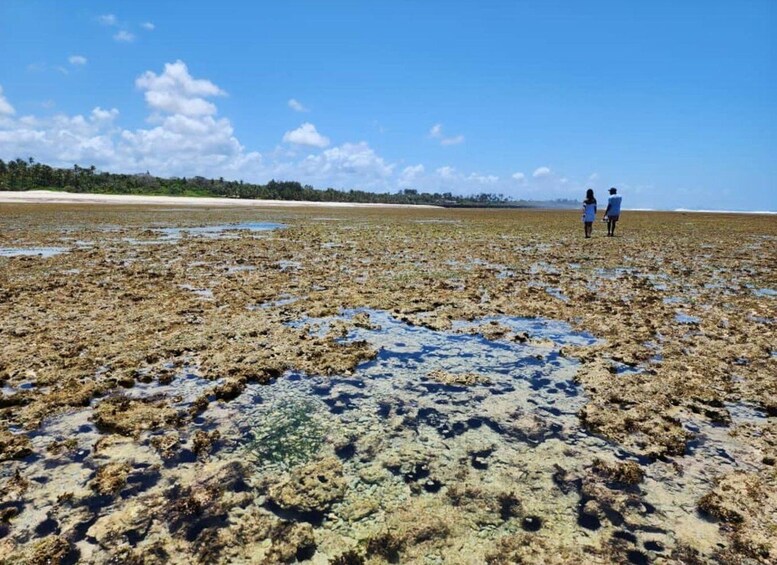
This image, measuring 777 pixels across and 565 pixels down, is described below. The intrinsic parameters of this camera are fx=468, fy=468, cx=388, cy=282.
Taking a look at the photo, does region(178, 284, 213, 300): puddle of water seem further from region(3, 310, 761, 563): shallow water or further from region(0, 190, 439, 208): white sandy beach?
region(0, 190, 439, 208): white sandy beach

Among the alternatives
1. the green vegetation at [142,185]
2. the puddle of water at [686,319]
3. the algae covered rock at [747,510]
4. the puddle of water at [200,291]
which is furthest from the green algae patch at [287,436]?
the green vegetation at [142,185]

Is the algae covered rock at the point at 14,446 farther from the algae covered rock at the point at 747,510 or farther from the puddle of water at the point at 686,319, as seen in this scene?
the puddle of water at the point at 686,319

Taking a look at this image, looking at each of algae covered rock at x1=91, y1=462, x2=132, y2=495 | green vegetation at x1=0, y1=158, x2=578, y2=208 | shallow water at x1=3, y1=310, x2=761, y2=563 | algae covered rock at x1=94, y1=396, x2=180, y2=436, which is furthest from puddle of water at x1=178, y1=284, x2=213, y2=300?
green vegetation at x1=0, y1=158, x2=578, y2=208

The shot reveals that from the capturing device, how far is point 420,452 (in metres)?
5.38

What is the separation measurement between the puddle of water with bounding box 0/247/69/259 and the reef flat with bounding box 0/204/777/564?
23.8ft

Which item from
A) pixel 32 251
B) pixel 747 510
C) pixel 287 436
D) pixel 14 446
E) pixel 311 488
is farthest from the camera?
pixel 32 251

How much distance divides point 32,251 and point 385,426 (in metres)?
21.3

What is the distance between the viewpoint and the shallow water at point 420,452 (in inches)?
165

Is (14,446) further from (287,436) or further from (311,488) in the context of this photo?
(311,488)

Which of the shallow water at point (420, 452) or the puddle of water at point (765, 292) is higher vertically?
the puddle of water at point (765, 292)

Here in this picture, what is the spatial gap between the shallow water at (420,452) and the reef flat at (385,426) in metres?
0.03

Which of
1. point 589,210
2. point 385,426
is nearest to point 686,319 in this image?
point 385,426

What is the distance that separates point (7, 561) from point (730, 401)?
Result: 8.42 metres

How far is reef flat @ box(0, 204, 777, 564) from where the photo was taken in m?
4.04
